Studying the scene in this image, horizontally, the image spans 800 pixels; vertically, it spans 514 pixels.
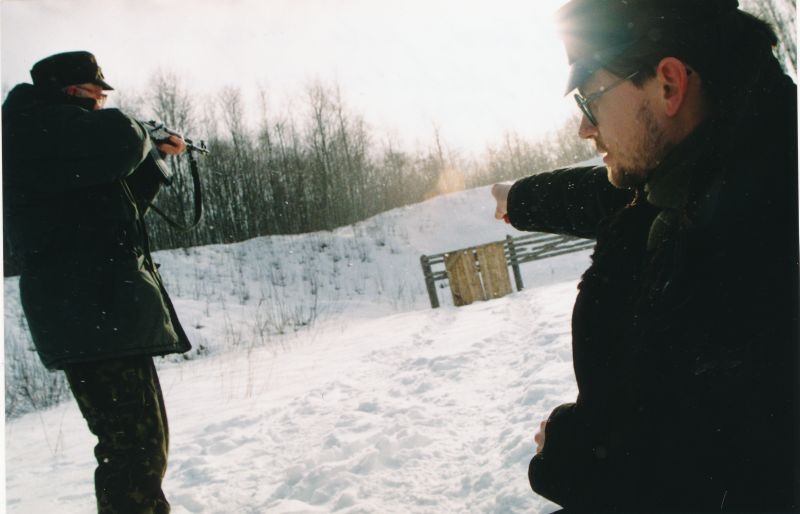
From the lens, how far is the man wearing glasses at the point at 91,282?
1.56 metres

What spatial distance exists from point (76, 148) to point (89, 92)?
0.42m

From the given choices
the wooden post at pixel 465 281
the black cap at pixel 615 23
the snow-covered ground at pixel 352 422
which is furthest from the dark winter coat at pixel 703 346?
the wooden post at pixel 465 281

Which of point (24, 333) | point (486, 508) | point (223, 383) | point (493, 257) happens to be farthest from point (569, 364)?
point (24, 333)

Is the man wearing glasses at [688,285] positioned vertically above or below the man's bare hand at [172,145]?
below

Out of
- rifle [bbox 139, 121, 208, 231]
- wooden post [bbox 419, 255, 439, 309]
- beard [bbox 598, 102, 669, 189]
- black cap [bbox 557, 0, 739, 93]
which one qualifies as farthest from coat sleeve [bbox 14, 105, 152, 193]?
wooden post [bbox 419, 255, 439, 309]

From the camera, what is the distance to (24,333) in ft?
26.6

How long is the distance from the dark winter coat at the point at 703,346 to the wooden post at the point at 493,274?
30.8 ft

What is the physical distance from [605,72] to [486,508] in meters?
1.77

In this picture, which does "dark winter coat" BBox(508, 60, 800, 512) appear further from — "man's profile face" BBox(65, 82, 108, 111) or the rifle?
"man's profile face" BBox(65, 82, 108, 111)

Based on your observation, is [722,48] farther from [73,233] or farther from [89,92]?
[89,92]

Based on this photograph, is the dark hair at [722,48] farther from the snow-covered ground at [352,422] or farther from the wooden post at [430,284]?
the wooden post at [430,284]

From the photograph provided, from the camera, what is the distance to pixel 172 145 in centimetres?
207

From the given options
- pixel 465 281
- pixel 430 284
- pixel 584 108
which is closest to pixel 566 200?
pixel 584 108

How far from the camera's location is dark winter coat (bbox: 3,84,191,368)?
1559 mm
